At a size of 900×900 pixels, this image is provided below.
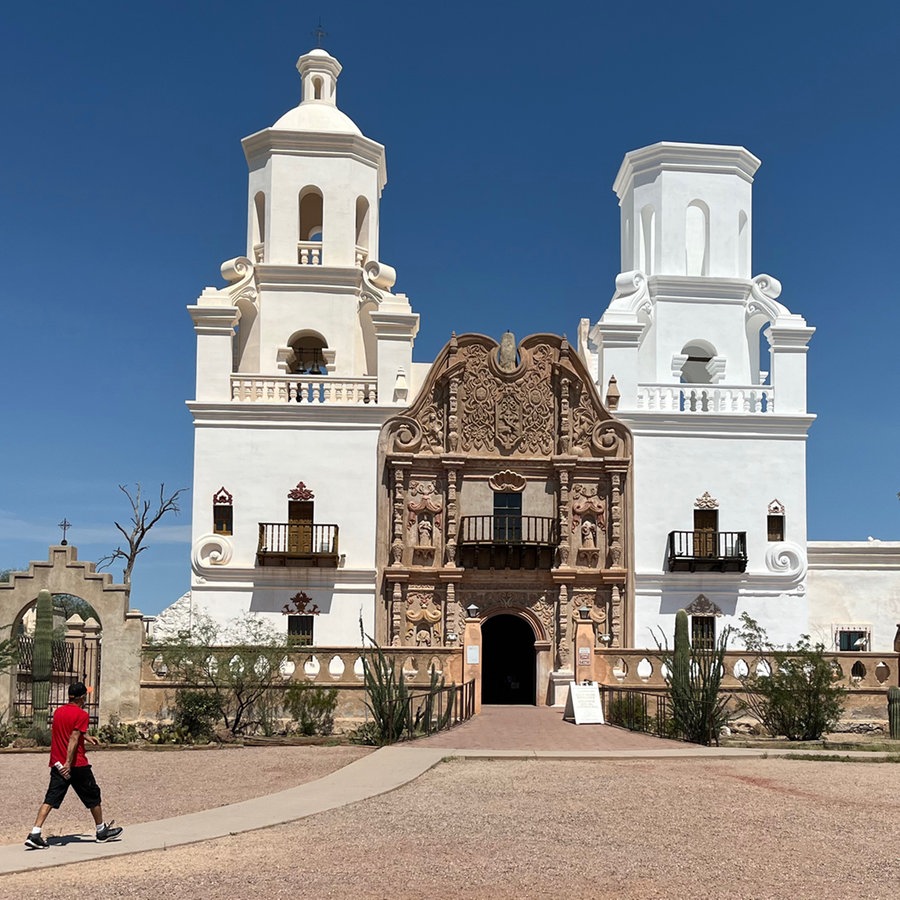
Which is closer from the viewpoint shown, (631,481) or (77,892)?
(77,892)

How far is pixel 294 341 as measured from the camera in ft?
123

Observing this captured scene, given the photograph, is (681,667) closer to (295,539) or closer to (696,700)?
(696,700)

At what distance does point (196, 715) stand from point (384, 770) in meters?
8.07

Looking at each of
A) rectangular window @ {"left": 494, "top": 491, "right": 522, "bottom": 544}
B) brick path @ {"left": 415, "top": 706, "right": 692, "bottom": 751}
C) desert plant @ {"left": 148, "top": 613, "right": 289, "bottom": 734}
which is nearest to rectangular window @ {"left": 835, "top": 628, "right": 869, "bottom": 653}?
rectangular window @ {"left": 494, "top": 491, "right": 522, "bottom": 544}

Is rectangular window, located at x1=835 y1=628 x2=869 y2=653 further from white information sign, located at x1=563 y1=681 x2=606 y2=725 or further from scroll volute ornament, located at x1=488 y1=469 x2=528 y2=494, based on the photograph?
white information sign, located at x1=563 y1=681 x2=606 y2=725

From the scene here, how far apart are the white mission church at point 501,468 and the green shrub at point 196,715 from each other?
27.4ft

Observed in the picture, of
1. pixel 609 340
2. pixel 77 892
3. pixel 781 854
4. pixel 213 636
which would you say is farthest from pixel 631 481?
pixel 77 892

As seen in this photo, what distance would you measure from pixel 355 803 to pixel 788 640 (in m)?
22.6

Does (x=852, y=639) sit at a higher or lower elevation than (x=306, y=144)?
lower

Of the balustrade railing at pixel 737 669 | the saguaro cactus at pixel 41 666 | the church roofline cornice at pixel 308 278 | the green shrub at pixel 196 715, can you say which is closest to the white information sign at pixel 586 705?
the balustrade railing at pixel 737 669

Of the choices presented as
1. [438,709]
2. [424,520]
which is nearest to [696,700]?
[438,709]

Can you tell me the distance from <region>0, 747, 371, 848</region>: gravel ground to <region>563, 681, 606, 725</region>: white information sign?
22.6ft

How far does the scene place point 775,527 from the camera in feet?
117

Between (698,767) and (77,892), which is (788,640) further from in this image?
(77,892)
